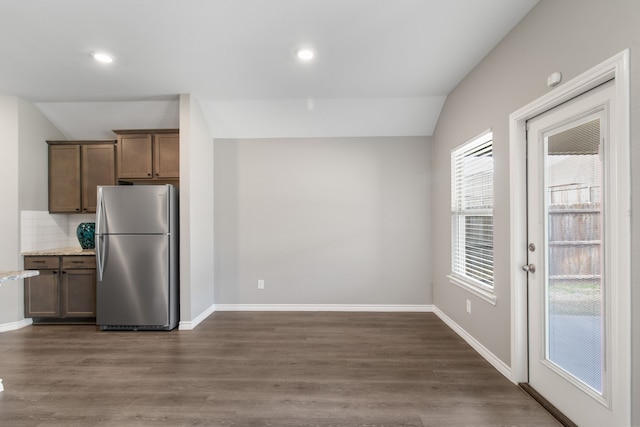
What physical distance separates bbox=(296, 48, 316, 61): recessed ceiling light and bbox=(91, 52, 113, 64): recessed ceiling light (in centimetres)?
165

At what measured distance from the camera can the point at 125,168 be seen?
404cm

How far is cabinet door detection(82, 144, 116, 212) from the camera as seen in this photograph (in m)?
4.18

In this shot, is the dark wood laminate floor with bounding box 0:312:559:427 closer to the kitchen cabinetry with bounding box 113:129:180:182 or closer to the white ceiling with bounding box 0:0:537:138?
the kitchen cabinetry with bounding box 113:129:180:182

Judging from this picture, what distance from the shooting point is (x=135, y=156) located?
13.2ft

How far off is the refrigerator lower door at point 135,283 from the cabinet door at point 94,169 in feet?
2.79

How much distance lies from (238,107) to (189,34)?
5.17ft

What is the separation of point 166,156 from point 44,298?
2201mm

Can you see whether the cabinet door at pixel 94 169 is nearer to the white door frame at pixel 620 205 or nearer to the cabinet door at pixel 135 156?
the cabinet door at pixel 135 156

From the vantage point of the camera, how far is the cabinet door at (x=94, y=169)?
164 inches

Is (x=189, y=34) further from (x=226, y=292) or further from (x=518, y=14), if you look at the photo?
(x=226, y=292)

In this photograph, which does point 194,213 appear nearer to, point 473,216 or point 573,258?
point 473,216

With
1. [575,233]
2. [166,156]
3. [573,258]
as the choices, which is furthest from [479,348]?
[166,156]

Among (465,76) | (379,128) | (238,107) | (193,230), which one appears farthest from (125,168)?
(465,76)

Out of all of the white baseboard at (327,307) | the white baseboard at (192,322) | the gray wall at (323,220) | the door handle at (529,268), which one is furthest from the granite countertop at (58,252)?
the door handle at (529,268)
